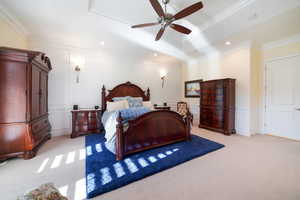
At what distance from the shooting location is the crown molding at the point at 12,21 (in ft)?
8.44

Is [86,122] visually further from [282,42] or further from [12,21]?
[282,42]

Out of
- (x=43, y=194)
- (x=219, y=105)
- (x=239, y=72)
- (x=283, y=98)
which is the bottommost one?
(x=43, y=194)

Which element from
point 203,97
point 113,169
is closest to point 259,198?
point 113,169

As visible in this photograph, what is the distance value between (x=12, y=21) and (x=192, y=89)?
5925mm

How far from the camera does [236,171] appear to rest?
82.6 inches

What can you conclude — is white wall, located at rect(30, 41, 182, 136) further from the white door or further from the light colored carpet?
the white door

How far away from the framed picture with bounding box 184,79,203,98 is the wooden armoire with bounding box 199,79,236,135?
0.70 m

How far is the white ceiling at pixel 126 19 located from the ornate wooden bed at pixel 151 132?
2.24 m

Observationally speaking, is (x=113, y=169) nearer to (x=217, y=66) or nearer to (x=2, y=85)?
(x=2, y=85)

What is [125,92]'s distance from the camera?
4.85 metres

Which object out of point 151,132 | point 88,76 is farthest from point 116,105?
point 151,132

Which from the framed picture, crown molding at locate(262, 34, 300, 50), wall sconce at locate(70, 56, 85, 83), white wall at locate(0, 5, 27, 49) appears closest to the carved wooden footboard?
the framed picture

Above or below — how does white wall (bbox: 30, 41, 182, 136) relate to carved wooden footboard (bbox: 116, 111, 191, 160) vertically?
above

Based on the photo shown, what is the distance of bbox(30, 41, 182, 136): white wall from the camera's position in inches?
154
